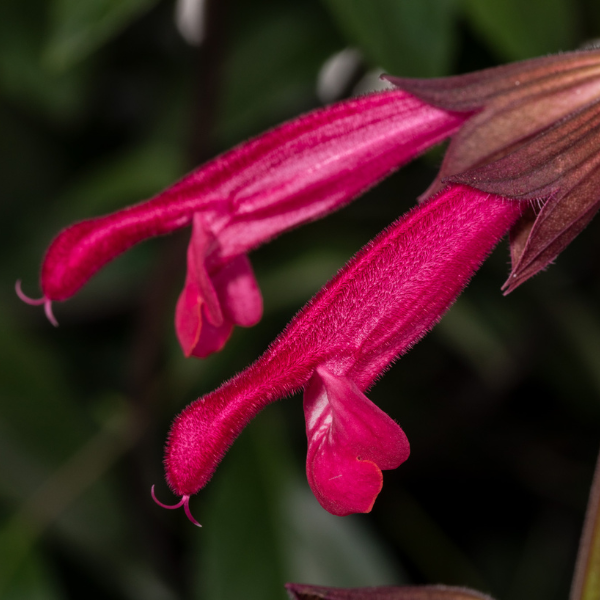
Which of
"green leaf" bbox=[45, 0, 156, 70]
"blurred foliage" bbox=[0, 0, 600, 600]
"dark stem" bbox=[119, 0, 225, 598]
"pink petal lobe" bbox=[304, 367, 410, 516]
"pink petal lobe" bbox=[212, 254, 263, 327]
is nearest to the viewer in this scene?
"pink petal lobe" bbox=[304, 367, 410, 516]

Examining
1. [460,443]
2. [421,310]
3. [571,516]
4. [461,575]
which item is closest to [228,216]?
[421,310]

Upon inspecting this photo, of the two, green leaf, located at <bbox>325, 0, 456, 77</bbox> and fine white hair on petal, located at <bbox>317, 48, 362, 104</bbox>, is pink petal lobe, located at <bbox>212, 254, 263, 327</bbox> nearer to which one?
green leaf, located at <bbox>325, 0, 456, 77</bbox>

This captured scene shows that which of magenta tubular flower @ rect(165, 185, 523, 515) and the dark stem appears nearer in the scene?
magenta tubular flower @ rect(165, 185, 523, 515)

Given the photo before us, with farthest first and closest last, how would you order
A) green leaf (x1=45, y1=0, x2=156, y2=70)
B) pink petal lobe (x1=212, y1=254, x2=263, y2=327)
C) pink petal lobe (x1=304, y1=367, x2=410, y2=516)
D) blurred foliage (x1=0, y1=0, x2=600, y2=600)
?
blurred foliage (x1=0, y1=0, x2=600, y2=600), green leaf (x1=45, y1=0, x2=156, y2=70), pink petal lobe (x1=212, y1=254, x2=263, y2=327), pink petal lobe (x1=304, y1=367, x2=410, y2=516)

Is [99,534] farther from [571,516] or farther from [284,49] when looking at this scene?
[571,516]

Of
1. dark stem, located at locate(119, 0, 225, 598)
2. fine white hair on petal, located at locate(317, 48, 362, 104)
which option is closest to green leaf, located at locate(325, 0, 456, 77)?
dark stem, located at locate(119, 0, 225, 598)

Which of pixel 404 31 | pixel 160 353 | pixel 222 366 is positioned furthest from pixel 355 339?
pixel 222 366

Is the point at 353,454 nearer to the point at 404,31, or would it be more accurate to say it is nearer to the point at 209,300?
the point at 209,300
